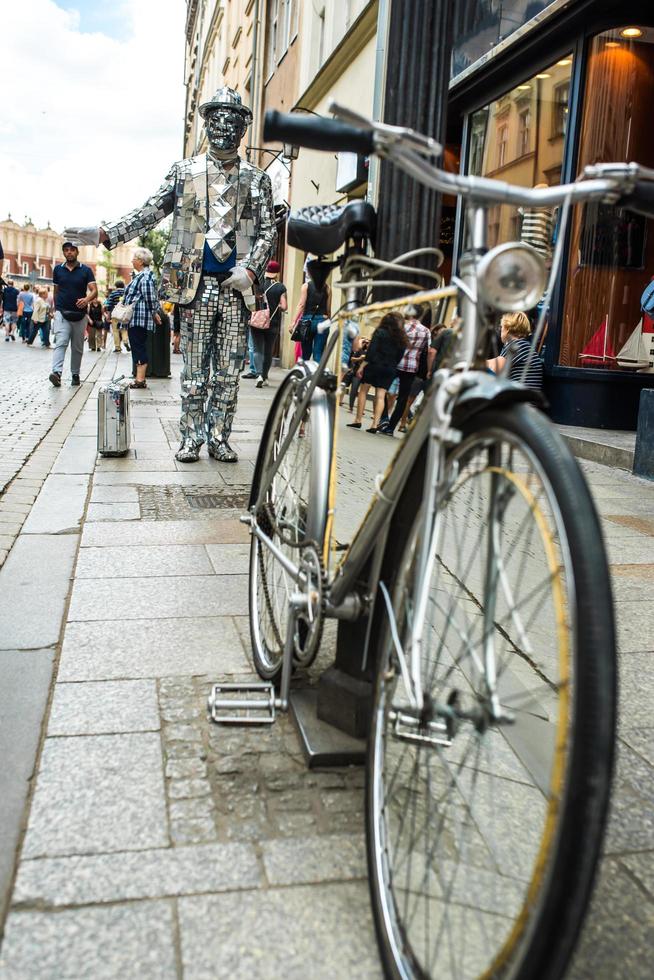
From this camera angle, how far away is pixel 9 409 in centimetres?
1083

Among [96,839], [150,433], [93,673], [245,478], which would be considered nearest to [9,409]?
[150,433]

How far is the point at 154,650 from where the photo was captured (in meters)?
3.29

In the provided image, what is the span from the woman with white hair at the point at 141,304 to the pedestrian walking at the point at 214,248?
689 centimetres

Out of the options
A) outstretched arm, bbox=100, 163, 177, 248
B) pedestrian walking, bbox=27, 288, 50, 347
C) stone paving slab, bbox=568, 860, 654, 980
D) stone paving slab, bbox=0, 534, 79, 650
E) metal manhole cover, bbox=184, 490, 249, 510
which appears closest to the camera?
stone paving slab, bbox=568, 860, 654, 980

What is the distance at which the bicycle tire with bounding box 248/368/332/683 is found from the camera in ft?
8.41

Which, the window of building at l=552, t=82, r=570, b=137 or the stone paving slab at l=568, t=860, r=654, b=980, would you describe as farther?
the window of building at l=552, t=82, r=570, b=137

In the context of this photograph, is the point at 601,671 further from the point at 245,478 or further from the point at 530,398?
the point at 245,478

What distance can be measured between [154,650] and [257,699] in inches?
24.2

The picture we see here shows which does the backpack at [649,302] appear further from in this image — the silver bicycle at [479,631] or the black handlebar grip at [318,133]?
the black handlebar grip at [318,133]

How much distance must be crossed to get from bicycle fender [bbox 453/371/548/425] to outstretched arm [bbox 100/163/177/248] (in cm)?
515

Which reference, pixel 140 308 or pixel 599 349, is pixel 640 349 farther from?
pixel 140 308

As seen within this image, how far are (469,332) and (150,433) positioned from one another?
7366mm

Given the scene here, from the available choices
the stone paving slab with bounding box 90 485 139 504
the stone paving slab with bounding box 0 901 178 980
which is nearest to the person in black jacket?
the stone paving slab with bounding box 0 901 178 980

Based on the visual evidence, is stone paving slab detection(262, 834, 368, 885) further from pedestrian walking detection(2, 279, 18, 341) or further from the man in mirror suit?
pedestrian walking detection(2, 279, 18, 341)
